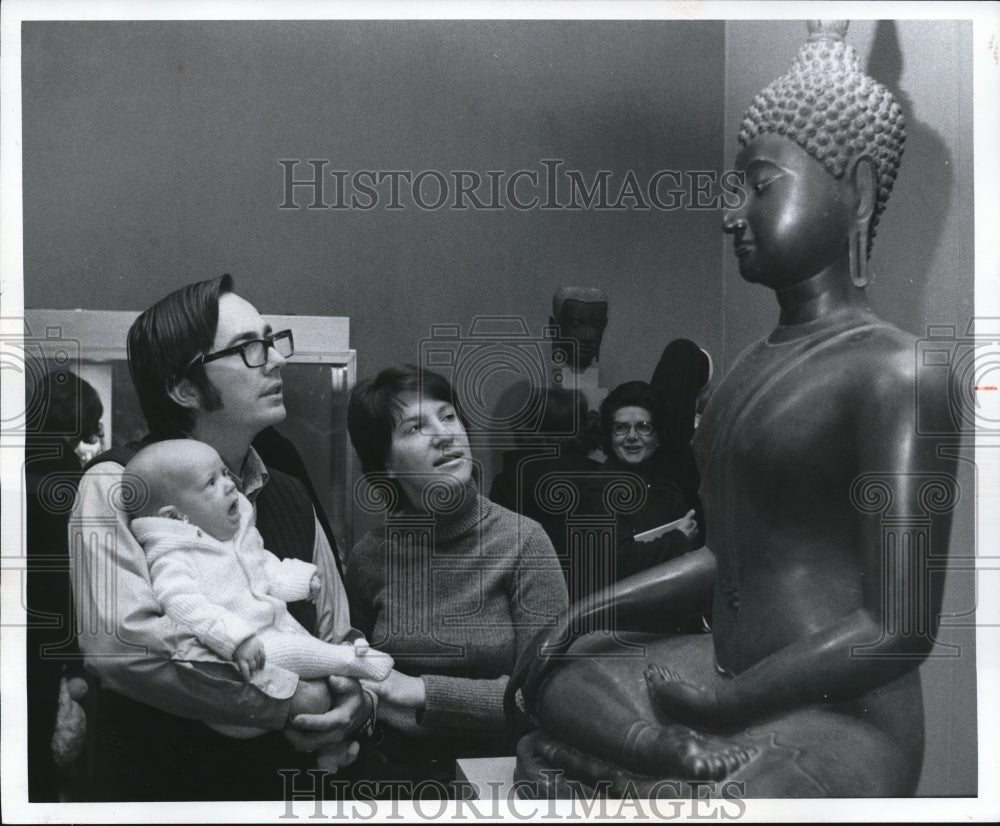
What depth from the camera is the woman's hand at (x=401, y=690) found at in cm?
382

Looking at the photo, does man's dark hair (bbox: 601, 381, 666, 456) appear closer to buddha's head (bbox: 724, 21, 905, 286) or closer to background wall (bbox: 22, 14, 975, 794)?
background wall (bbox: 22, 14, 975, 794)

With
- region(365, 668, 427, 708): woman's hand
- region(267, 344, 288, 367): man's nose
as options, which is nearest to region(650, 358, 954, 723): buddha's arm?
region(365, 668, 427, 708): woman's hand

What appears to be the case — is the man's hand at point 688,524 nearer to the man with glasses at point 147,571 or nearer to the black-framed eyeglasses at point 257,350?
the man with glasses at point 147,571

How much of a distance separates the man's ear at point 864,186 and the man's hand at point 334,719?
6.67 feet

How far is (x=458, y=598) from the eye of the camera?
3.81 m

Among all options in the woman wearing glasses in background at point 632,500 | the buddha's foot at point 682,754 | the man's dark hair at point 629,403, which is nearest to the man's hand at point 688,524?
the woman wearing glasses in background at point 632,500

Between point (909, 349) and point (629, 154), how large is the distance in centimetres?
101

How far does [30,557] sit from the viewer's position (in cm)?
387

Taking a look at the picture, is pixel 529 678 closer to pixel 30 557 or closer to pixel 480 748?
pixel 480 748

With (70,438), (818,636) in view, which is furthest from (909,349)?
(70,438)

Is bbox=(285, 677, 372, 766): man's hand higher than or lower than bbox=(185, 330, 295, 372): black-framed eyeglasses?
lower

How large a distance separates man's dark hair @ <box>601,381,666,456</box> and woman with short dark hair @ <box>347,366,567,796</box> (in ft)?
1.17

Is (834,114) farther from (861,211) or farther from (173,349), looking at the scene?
(173,349)

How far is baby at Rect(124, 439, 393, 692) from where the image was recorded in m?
3.69
